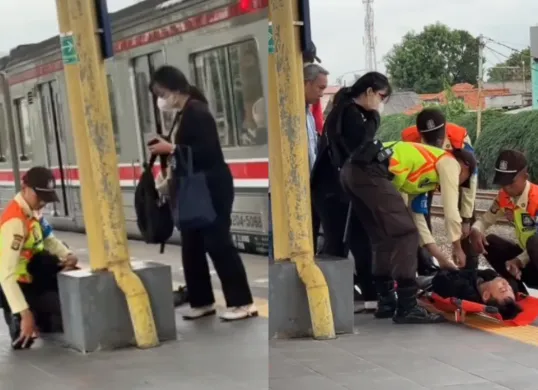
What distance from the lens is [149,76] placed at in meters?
1.99

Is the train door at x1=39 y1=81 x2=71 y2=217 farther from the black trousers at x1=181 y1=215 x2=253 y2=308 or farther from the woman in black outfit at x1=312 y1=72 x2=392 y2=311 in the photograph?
the woman in black outfit at x1=312 y1=72 x2=392 y2=311

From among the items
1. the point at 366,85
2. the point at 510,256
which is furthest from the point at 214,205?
the point at 510,256

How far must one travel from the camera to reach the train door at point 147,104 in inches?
78.4

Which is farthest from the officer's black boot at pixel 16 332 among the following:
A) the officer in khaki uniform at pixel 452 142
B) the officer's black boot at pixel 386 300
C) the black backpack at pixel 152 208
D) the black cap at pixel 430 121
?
the black cap at pixel 430 121

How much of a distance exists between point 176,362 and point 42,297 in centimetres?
67

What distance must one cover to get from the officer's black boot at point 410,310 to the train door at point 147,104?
72.1 inches

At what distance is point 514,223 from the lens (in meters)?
3.82

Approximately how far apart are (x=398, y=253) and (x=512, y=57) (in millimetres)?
5687

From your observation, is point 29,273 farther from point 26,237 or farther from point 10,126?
point 10,126

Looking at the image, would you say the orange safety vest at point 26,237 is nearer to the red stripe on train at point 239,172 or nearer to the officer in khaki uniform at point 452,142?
the red stripe on train at point 239,172

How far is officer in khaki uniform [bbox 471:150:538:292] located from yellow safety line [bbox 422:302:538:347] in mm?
309

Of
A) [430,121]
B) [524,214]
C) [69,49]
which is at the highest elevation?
[69,49]

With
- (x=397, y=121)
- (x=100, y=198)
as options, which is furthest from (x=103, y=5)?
(x=397, y=121)

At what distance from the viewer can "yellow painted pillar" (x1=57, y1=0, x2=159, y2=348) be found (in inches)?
85.7
